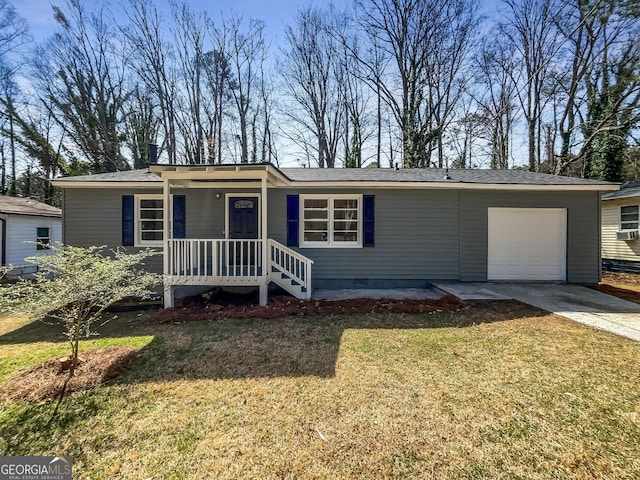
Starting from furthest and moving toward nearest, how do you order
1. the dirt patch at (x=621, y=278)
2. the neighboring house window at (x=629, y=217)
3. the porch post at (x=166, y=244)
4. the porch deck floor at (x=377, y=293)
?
the neighboring house window at (x=629, y=217), the dirt patch at (x=621, y=278), the porch deck floor at (x=377, y=293), the porch post at (x=166, y=244)

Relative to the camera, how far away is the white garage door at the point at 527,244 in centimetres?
771

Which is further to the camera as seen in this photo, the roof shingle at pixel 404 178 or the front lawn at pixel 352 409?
the roof shingle at pixel 404 178

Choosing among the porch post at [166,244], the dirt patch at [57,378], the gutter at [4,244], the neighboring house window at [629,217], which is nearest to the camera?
the dirt patch at [57,378]

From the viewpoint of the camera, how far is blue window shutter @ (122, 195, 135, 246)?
25.1 ft

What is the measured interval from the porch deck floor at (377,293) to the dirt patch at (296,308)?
411 mm

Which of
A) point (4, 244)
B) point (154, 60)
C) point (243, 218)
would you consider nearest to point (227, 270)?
point (243, 218)

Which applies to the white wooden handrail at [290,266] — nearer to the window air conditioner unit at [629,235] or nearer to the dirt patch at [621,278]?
the dirt patch at [621,278]

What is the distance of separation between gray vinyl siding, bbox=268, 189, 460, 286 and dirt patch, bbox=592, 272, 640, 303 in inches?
141

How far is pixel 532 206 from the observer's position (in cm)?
764

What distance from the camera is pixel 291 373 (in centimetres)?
333

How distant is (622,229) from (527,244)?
587 centimetres

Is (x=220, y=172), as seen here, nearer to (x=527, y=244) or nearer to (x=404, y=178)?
(x=404, y=178)

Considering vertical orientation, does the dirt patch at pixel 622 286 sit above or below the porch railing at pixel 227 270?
below

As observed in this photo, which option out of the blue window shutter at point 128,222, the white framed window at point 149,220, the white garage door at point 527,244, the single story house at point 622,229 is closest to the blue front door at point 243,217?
the white framed window at point 149,220
